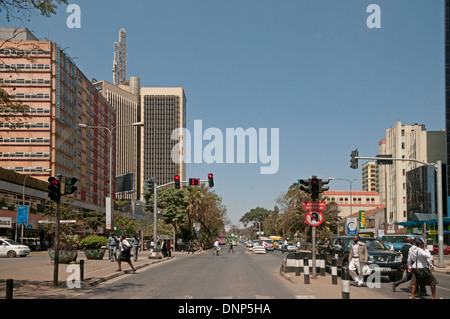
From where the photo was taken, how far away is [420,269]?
47.7ft

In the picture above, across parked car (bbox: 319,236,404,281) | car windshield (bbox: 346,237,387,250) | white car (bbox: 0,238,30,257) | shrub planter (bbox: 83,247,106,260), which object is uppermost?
car windshield (bbox: 346,237,387,250)

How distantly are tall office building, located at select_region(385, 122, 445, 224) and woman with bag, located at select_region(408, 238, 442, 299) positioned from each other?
3314 inches

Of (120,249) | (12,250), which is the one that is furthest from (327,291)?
(12,250)

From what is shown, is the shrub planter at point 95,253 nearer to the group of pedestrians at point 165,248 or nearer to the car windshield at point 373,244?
the group of pedestrians at point 165,248

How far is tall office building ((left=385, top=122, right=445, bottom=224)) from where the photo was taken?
93938 mm

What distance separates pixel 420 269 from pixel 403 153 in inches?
3942

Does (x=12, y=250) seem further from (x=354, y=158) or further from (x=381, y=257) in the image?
(x=381, y=257)

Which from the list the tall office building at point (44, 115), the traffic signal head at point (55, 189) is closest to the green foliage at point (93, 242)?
the traffic signal head at point (55, 189)

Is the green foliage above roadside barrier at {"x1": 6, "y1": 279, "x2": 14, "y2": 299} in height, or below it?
below

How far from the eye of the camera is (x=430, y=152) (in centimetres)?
9381

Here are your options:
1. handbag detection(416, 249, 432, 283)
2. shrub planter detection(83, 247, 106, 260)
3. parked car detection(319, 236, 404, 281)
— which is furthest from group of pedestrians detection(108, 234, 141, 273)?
handbag detection(416, 249, 432, 283)

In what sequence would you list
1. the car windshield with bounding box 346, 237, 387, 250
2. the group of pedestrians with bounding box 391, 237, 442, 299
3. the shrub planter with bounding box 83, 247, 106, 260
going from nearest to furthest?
1. the group of pedestrians with bounding box 391, 237, 442, 299
2. the car windshield with bounding box 346, 237, 387, 250
3. the shrub planter with bounding box 83, 247, 106, 260

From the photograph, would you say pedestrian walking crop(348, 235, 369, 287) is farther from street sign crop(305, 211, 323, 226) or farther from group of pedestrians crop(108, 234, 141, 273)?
group of pedestrians crop(108, 234, 141, 273)
